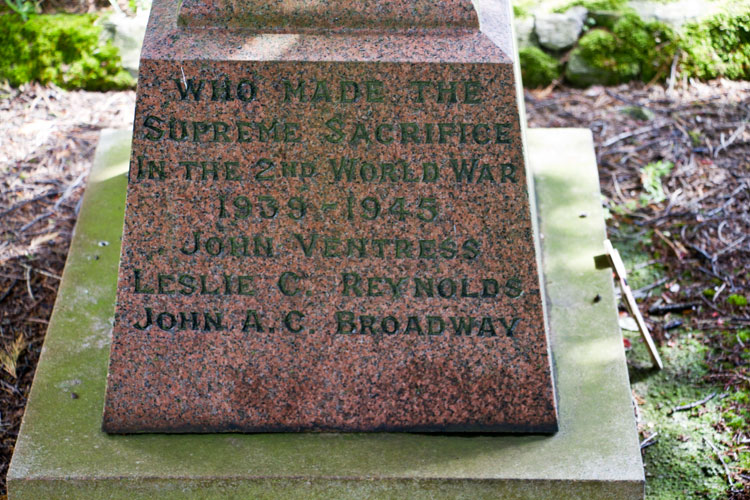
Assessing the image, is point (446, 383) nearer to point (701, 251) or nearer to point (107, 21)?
point (701, 251)

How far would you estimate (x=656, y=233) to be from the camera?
13.7ft

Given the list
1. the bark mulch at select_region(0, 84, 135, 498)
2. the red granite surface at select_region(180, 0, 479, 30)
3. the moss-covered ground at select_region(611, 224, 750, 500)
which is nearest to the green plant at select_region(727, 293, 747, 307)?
the moss-covered ground at select_region(611, 224, 750, 500)

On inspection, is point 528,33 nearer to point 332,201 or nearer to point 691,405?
point 691,405

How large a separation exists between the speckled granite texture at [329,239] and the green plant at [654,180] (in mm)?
2005

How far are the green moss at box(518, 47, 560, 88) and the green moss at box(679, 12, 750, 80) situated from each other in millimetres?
776

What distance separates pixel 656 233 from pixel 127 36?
11.2 feet

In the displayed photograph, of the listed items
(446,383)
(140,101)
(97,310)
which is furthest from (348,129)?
(97,310)

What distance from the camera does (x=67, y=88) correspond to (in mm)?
5238

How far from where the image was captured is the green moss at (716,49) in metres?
5.03

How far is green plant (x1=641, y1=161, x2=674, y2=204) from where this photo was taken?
4398mm

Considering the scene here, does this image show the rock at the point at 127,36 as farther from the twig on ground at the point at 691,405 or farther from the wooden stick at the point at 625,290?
the twig on ground at the point at 691,405

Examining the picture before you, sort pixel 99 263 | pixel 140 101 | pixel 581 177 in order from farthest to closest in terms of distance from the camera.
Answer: pixel 581 177
pixel 99 263
pixel 140 101

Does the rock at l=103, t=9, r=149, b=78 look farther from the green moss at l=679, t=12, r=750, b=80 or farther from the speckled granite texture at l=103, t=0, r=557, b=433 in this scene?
the green moss at l=679, t=12, r=750, b=80

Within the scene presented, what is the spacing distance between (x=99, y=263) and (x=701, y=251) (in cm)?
280
